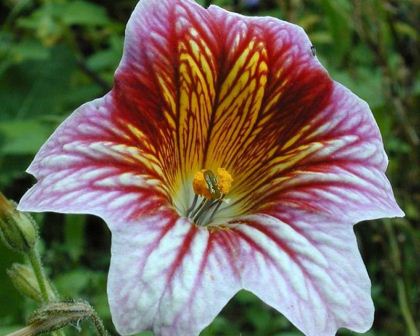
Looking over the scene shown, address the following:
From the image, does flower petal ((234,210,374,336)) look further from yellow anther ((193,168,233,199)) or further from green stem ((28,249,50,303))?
green stem ((28,249,50,303))

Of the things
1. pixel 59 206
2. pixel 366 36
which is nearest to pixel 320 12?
pixel 366 36

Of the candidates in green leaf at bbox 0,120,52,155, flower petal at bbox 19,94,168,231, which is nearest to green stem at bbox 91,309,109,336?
flower petal at bbox 19,94,168,231

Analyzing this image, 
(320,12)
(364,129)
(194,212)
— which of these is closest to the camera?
(364,129)

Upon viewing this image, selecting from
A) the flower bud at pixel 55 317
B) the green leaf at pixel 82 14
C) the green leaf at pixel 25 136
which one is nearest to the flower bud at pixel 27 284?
the flower bud at pixel 55 317

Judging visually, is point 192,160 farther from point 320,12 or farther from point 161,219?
point 320,12

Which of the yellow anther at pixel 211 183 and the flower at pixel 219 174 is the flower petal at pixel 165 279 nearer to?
the flower at pixel 219 174

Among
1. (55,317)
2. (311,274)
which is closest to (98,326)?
(55,317)
